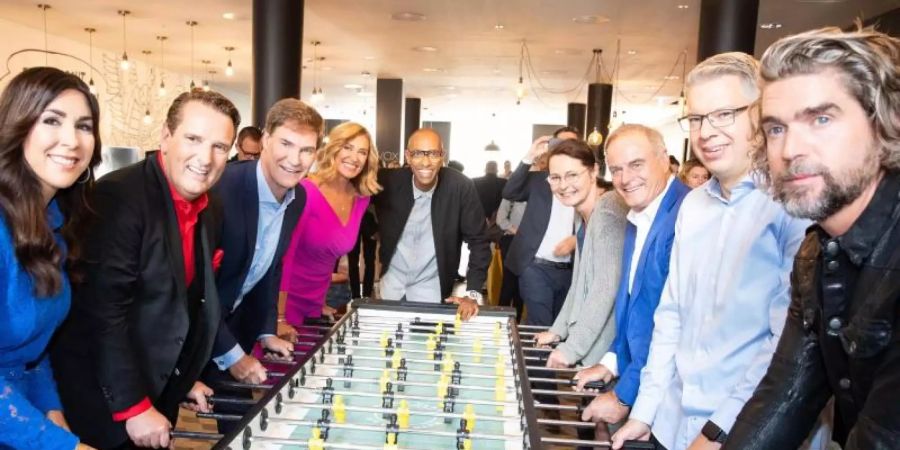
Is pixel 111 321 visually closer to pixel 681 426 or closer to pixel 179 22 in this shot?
pixel 681 426

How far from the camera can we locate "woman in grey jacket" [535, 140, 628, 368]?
104 inches

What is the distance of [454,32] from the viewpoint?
399 inches

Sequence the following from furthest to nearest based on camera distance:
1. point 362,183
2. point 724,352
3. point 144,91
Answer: point 144,91
point 362,183
point 724,352

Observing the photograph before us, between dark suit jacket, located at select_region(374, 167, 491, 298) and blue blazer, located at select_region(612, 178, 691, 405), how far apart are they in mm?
1574

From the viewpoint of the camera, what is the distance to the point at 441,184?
3.95 m

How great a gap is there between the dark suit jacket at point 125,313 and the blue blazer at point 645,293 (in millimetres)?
1403

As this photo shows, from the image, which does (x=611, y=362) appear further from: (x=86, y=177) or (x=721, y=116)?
(x=86, y=177)

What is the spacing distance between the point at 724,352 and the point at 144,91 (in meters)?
14.0

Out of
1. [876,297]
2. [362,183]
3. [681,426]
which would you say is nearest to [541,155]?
[362,183]

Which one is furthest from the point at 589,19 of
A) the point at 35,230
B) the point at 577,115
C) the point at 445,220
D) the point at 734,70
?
the point at 35,230

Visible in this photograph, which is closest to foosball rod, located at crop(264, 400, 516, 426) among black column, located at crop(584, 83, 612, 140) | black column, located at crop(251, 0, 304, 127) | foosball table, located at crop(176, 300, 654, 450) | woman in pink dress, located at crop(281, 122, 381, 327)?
foosball table, located at crop(176, 300, 654, 450)

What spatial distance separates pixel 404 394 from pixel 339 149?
1758mm

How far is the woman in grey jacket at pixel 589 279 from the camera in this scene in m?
2.65

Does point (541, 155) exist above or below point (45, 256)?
above
